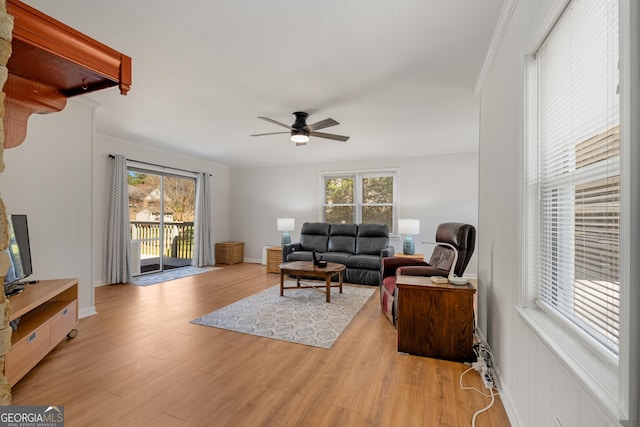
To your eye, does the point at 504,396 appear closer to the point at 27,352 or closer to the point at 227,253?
the point at 27,352

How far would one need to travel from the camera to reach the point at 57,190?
301 centimetres

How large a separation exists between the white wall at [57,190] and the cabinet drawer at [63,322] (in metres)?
0.63

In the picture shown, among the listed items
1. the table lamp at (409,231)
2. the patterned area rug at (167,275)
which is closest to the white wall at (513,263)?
the table lamp at (409,231)

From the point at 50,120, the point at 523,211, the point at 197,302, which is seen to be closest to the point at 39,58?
the point at 523,211

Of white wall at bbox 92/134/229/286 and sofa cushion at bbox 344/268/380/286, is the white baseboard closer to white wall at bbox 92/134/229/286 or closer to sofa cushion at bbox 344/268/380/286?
sofa cushion at bbox 344/268/380/286

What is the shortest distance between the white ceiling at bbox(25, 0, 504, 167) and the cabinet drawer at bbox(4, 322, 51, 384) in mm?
2118

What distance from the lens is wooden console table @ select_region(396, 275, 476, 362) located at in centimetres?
223

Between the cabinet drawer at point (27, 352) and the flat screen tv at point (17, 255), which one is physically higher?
the flat screen tv at point (17, 255)

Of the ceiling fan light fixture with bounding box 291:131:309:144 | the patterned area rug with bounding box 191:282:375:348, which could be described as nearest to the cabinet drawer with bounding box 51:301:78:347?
the patterned area rug with bounding box 191:282:375:348

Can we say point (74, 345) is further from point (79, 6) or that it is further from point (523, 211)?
point (523, 211)

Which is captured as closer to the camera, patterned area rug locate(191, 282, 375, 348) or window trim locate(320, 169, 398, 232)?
patterned area rug locate(191, 282, 375, 348)

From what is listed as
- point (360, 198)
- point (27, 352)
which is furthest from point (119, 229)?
point (360, 198)

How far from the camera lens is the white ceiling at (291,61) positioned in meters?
1.77
